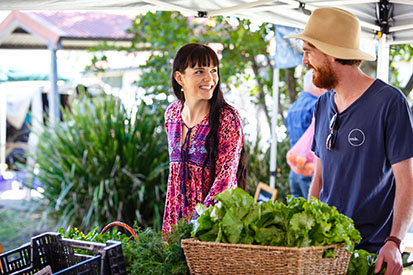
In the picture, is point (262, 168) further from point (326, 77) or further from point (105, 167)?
point (326, 77)

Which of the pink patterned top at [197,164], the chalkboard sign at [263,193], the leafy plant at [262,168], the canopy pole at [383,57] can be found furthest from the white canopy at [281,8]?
the leafy plant at [262,168]

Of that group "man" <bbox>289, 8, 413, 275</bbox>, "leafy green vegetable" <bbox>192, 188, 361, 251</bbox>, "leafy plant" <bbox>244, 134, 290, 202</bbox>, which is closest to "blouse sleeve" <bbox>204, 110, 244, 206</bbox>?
"man" <bbox>289, 8, 413, 275</bbox>

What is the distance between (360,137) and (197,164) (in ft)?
3.12

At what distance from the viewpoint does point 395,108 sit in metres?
2.31

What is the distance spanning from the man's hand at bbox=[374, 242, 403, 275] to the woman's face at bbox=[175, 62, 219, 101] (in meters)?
1.34

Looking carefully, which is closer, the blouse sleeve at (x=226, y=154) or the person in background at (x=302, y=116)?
the blouse sleeve at (x=226, y=154)

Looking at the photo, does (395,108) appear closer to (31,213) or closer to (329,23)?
(329,23)

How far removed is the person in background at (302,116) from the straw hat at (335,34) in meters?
3.04

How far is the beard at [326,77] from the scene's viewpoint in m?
2.49

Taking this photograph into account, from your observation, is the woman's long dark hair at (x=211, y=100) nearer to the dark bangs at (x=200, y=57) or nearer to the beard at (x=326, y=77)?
the dark bangs at (x=200, y=57)

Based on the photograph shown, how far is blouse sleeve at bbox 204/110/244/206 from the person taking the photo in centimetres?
281

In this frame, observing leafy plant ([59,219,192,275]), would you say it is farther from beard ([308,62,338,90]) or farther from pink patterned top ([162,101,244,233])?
beard ([308,62,338,90])

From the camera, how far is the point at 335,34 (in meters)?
2.47

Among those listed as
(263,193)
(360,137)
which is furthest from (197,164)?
(263,193)
